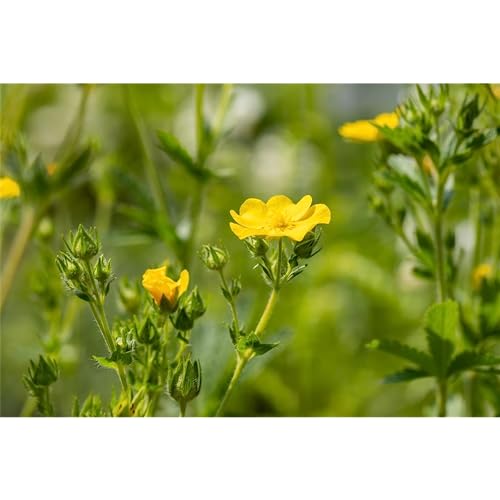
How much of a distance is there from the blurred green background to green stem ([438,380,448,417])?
0.16 m

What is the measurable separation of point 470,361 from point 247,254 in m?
0.61

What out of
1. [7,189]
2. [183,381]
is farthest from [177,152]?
[183,381]

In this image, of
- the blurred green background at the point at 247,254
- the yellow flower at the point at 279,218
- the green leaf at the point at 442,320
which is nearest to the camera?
the yellow flower at the point at 279,218

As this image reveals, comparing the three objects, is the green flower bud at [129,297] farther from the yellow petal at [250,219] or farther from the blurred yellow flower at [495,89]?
the blurred yellow flower at [495,89]

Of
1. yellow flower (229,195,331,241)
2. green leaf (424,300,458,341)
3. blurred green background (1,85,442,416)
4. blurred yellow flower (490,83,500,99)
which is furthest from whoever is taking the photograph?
blurred green background (1,85,442,416)

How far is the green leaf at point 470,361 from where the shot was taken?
707 millimetres

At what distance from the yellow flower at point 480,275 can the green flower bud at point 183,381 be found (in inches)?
13.2

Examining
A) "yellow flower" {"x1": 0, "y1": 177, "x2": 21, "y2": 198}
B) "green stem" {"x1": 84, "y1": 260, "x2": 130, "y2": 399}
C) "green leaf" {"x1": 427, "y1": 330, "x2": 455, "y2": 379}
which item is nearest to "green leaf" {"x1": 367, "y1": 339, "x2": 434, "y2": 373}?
"green leaf" {"x1": 427, "y1": 330, "x2": 455, "y2": 379}

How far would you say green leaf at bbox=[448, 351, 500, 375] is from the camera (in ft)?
2.32

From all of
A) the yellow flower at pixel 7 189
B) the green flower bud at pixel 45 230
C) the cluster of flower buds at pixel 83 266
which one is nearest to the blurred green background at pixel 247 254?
the green flower bud at pixel 45 230

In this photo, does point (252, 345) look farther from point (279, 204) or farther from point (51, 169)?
point (51, 169)

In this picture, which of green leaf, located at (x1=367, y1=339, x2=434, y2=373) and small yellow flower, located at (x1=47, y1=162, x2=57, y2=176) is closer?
green leaf, located at (x1=367, y1=339, x2=434, y2=373)

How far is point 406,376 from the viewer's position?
28.9 inches

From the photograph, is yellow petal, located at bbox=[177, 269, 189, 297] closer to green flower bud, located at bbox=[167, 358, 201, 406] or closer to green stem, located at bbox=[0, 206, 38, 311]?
green flower bud, located at bbox=[167, 358, 201, 406]
